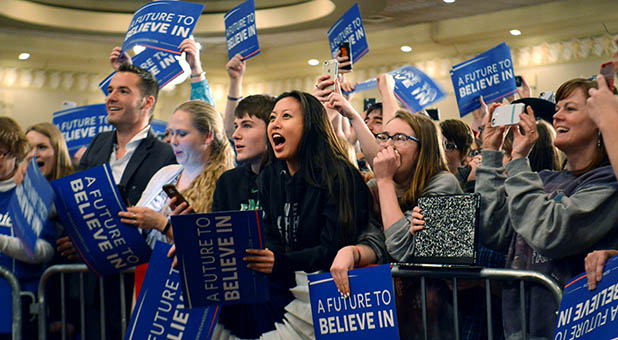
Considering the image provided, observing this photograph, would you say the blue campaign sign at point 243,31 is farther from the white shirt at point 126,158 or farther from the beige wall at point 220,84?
the beige wall at point 220,84

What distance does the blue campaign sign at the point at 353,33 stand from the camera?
174 inches

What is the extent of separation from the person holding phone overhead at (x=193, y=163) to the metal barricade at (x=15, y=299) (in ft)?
2.39

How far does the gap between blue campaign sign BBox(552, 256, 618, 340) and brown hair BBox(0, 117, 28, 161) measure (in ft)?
9.33

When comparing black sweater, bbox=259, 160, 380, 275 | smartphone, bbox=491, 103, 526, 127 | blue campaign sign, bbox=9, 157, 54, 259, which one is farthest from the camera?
blue campaign sign, bbox=9, 157, 54, 259

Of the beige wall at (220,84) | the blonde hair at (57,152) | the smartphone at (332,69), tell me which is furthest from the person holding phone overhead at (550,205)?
the beige wall at (220,84)

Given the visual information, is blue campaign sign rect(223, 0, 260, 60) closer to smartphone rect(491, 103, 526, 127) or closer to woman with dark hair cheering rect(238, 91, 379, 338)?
woman with dark hair cheering rect(238, 91, 379, 338)

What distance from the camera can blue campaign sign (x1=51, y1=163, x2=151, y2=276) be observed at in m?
3.14

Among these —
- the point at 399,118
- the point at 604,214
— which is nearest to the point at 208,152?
the point at 399,118

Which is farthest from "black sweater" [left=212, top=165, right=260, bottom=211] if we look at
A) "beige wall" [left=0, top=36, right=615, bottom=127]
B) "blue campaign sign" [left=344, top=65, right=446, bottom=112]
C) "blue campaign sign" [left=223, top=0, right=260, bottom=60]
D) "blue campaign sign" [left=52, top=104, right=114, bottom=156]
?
"beige wall" [left=0, top=36, right=615, bottom=127]

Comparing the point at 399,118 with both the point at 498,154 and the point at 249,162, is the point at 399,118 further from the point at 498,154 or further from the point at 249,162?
the point at 249,162

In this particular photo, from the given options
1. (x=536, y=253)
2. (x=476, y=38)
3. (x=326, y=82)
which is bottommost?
(x=536, y=253)

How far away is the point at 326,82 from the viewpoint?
10.7ft

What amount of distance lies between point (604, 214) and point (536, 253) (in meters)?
0.31

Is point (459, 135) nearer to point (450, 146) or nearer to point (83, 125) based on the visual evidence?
point (450, 146)
